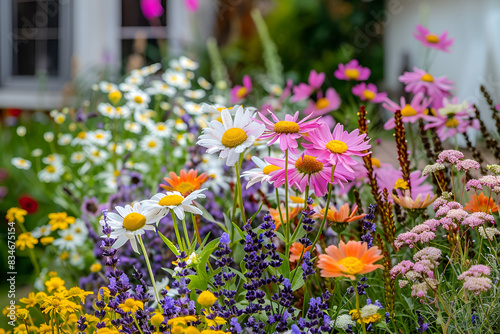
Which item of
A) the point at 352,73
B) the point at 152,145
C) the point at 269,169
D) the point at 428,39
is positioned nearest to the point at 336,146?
the point at 269,169

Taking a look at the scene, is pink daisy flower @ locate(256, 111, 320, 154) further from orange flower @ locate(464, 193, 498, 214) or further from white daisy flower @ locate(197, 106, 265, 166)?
orange flower @ locate(464, 193, 498, 214)

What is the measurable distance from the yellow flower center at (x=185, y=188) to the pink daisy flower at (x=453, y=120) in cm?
63

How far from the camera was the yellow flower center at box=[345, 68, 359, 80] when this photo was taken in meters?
1.71

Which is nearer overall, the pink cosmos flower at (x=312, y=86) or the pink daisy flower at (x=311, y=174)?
the pink daisy flower at (x=311, y=174)

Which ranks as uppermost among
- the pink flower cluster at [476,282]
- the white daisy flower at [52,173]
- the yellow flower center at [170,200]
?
the yellow flower center at [170,200]

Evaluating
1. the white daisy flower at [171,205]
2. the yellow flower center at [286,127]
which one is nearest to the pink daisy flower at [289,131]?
the yellow flower center at [286,127]

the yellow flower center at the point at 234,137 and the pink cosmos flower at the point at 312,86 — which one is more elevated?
the yellow flower center at the point at 234,137

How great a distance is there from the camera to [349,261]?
2.47 ft

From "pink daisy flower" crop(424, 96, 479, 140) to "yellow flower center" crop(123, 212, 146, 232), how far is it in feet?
2.50

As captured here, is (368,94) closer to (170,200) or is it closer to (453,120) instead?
(453,120)

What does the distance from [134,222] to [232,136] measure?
207 millimetres

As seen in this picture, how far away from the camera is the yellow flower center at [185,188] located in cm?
94

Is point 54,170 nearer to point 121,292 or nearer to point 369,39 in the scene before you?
point 121,292

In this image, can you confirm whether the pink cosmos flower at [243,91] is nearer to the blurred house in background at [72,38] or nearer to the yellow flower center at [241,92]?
the yellow flower center at [241,92]
